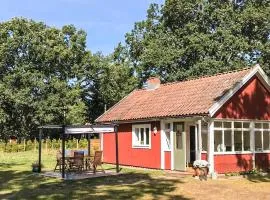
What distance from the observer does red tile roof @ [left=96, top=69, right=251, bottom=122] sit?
914 inches

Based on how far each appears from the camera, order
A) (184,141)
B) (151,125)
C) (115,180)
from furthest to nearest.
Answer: (151,125)
(184,141)
(115,180)

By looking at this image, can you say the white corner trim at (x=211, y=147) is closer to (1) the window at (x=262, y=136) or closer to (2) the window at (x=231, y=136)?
(2) the window at (x=231, y=136)

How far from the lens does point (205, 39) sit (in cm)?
4659

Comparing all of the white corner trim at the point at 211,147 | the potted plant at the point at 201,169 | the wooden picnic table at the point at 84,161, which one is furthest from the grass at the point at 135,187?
the wooden picnic table at the point at 84,161

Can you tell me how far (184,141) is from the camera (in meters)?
23.3

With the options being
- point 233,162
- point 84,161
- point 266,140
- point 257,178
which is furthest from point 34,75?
point 257,178

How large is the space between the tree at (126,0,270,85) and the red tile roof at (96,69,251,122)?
54.9 feet

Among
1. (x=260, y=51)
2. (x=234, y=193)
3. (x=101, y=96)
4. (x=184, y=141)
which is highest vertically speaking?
(x=260, y=51)

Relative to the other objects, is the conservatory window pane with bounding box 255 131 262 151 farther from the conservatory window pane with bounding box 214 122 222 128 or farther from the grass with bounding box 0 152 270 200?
the conservatory window pane with bounding box 214 122 222 128

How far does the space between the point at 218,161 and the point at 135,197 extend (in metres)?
7.48

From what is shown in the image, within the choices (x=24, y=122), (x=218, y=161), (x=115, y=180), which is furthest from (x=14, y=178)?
(x=24, y=122)

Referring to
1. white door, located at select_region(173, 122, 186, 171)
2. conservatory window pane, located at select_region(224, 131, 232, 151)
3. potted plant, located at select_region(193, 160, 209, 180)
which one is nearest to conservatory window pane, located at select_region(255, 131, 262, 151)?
conservatory window pane, located at select_region(224, 131, 232, 151)

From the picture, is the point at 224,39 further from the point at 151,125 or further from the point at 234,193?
the point at 234,193

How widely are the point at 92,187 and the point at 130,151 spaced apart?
388 inches
